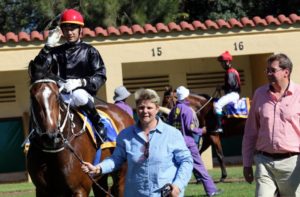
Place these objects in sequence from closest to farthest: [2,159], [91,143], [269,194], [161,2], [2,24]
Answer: [269,194], [91,143], [2,159], [161,2], [2,24]

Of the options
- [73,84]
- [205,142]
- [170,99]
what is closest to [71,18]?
[73,84]

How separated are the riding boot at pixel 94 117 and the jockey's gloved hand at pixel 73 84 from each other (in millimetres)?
241

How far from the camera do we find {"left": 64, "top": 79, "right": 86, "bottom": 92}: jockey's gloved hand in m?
9.39

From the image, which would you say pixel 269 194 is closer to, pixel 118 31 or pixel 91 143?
pixel 91 143

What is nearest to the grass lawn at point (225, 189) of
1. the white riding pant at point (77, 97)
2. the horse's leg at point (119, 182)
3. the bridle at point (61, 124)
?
the horse's leg at point (119, 182)

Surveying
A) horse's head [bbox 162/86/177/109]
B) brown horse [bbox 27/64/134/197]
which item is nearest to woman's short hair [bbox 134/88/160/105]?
brown horse [bbox 27/64/134/197]

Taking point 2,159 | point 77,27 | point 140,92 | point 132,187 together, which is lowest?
point 2,159

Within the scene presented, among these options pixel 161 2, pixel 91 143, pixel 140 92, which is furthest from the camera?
pixel 161 2

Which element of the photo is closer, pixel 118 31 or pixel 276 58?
pixel 276 58

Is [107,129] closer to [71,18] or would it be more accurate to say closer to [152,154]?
[71,18]

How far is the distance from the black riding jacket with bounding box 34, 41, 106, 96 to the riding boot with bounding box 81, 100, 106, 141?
24 cm

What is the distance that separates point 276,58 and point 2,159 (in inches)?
628

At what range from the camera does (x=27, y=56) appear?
2045 cm

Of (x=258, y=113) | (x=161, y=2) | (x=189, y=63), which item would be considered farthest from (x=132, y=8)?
(x=258, y=113)
